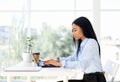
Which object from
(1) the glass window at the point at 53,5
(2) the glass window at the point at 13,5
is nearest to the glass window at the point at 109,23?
(1) the glass window at the point at 53,5

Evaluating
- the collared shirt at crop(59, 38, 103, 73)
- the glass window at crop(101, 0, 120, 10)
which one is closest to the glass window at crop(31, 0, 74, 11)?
the glass window at crop(101, 0, 120, 10)

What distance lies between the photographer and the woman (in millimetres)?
2607

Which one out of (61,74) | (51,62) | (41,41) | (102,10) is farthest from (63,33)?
(61,74)

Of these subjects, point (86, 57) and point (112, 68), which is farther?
point (112, 68)

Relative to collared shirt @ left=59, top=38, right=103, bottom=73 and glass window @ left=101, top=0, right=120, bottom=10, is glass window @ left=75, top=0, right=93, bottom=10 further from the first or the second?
collared shirt @ left=59, top=38, right=103, bottom=73

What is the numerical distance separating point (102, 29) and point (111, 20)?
0.24 m

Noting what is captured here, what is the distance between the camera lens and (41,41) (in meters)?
5.67

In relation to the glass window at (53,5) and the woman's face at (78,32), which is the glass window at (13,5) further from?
the woman's face at (78,32)

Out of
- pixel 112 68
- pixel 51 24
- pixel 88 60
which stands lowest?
pixel 112 68

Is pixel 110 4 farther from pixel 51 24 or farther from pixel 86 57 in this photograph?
pixel 86 57

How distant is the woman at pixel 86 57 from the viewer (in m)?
2.61

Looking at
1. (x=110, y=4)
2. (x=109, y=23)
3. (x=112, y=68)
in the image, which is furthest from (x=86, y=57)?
(x=110, y=4)

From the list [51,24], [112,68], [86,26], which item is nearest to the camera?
[86,26]

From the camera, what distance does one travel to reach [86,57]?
2.60m
